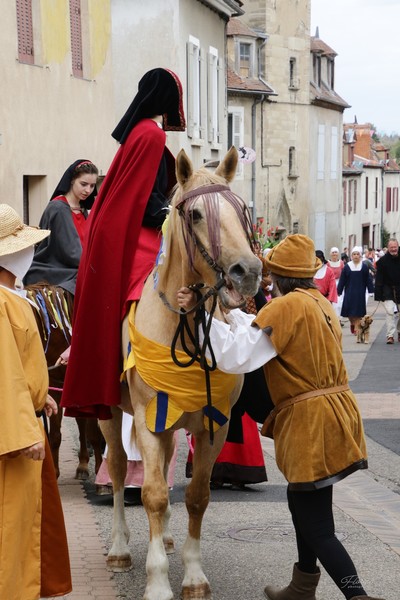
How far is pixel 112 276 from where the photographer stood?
6.29m

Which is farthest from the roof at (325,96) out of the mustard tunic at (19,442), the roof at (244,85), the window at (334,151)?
the mustard tunic at (19,442)

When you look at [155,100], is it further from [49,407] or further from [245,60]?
[245,60]

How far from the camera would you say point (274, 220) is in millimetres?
54688

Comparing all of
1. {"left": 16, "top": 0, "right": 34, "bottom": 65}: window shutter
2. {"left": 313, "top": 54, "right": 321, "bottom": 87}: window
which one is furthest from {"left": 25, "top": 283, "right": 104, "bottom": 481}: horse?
{"left": 313, "top": 54, "right": 321, "bottom": 87}: window

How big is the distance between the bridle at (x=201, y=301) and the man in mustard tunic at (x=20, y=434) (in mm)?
740

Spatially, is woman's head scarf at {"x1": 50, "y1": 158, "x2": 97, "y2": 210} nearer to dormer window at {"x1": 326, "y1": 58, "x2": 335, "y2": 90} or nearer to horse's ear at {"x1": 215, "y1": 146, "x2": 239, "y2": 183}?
horse's ear at {"x1": 215, "y1": 146, "x2": 239, "y2": 183}

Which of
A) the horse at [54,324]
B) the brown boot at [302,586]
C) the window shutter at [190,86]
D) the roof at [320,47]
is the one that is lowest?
the brown boot at [302,586]

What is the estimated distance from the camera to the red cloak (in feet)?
20.6

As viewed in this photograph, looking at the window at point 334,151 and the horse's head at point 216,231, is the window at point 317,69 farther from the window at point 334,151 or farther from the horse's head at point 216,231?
the horse's head at point 216,231

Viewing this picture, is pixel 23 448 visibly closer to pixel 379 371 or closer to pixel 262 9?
pixel 379 371

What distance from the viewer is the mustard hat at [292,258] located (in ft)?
18.5

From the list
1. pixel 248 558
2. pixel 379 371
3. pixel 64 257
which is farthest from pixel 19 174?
pixel 248 558

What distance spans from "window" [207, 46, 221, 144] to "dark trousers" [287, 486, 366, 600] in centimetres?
2766

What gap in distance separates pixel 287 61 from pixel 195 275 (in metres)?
53.0
